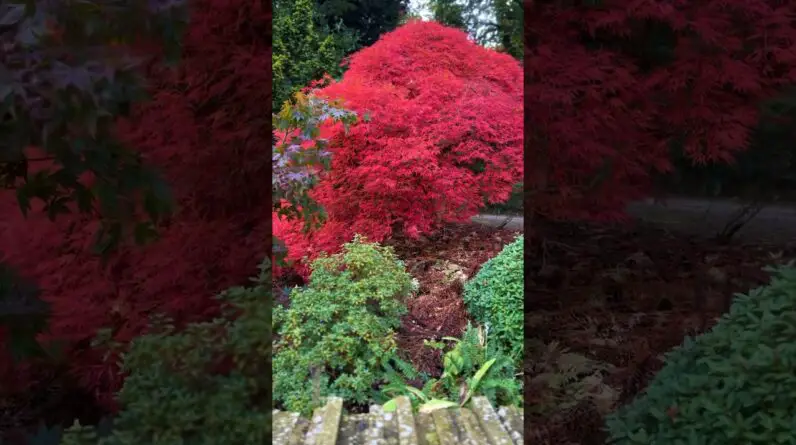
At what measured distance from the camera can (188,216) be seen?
2.22 m

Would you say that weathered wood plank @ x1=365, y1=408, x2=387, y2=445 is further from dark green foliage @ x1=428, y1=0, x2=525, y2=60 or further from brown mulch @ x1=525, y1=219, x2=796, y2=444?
dark green foliage @ x1=428, y1=0, x2=525, y2=60

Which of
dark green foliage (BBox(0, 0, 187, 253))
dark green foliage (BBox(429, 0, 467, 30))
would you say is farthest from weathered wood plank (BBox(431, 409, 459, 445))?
dark green foliage (BBox(429, 0, 467, 30))

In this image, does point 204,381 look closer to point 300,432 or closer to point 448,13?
point 300,432

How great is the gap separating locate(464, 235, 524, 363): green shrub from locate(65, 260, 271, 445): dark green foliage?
1640mm

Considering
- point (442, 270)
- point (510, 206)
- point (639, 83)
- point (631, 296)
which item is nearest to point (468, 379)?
point (442, 270)

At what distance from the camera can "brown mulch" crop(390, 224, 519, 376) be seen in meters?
3.89

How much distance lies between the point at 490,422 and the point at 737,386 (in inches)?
66.9

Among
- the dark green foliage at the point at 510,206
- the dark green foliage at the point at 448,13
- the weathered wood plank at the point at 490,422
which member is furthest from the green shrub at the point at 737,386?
the dark green foliage at the point at 448,13

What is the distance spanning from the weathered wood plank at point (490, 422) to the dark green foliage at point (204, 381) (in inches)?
45.7

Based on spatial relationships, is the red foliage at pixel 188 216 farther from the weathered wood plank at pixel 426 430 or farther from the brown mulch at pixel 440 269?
the brown mulch at pixel 440 269

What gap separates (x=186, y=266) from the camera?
222 cm

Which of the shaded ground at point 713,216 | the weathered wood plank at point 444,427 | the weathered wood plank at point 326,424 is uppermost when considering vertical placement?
the shaded ground at point 713,216

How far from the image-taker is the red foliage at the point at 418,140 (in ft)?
12.1

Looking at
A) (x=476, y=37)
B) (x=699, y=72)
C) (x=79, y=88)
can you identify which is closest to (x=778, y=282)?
(x=699, y=72)
